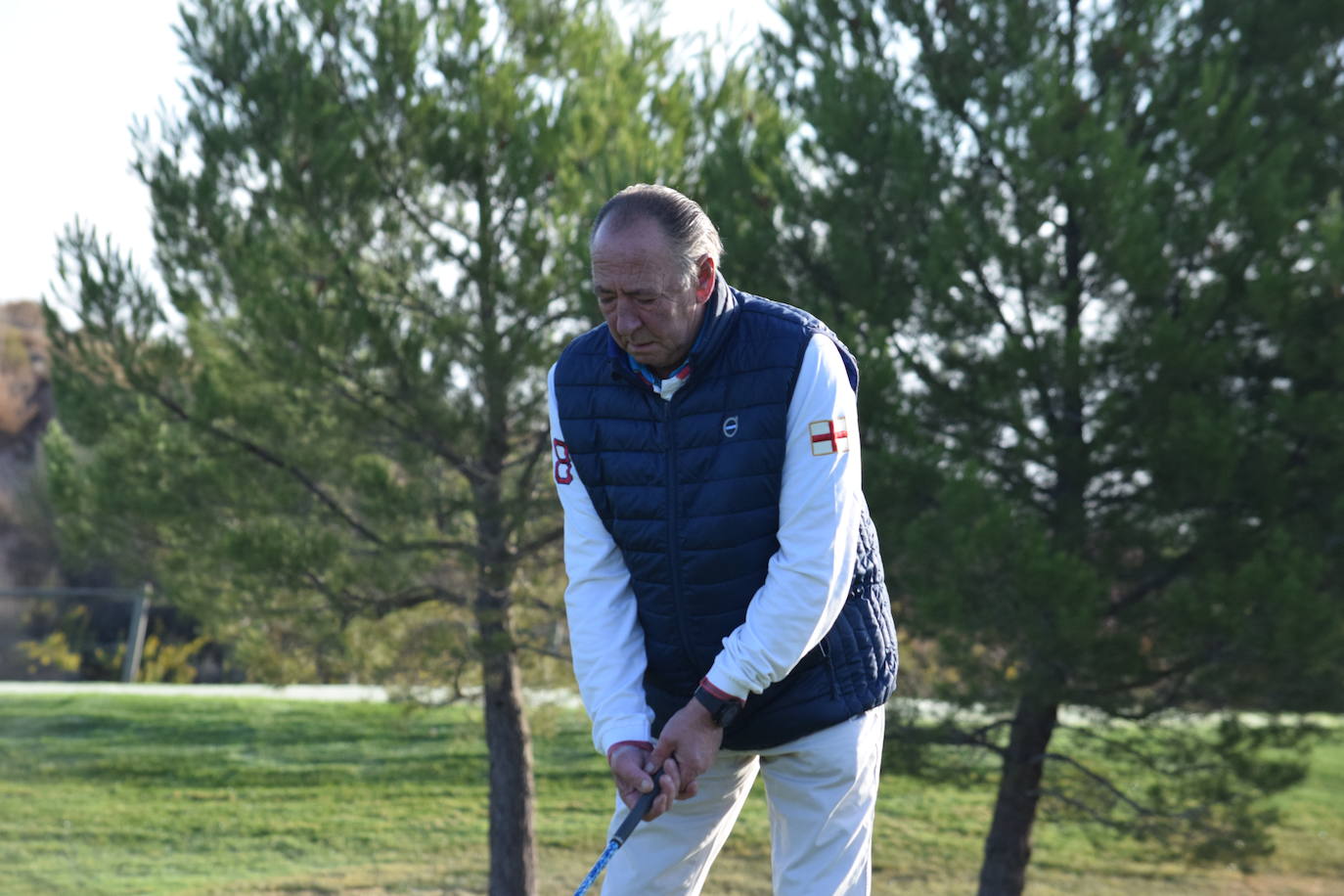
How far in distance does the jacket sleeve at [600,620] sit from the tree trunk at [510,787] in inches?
177

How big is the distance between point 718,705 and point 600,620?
0.30m

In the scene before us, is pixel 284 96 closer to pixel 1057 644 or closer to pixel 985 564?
pixel 985 564

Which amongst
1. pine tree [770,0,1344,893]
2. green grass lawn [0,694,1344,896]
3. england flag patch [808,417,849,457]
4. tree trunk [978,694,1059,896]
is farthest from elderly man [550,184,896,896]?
green grass lawn [0,694,1344,896]

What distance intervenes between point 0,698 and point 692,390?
10.5 m

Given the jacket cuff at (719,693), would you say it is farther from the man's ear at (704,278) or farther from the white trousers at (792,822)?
the man's ear at (704,278)

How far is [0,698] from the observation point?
11.1m

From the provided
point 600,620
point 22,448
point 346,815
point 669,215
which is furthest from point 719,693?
point 22,448

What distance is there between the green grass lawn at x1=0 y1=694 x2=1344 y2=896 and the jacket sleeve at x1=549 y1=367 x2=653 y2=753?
4.50 metres

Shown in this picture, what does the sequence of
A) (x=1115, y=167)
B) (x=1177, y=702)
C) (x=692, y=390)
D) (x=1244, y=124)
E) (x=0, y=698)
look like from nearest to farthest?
(x=692, y=390)
(x=1115, y=167)
(x=1244, y=124)
(x=1177, y=702)
(x=0, y=698)

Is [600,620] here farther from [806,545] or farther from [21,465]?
[21,465]

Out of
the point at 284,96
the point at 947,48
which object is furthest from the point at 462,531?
the point at 947,48

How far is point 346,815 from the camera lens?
8828 mm

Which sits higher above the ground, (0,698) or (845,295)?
(845,295)

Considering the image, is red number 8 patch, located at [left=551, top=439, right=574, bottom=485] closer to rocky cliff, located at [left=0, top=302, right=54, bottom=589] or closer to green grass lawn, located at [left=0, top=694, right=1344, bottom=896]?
green grass lawn, located at [left=0, top=694, right=1344, bottom=896]
